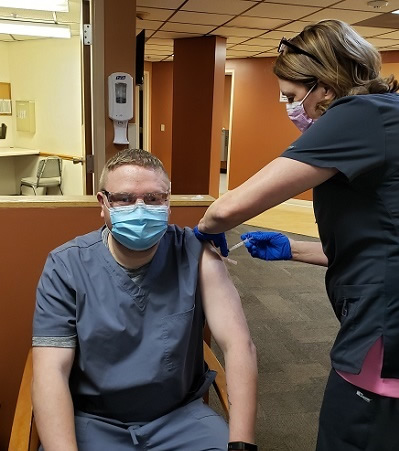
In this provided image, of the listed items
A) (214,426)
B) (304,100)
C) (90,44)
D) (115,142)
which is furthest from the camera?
(115,142)

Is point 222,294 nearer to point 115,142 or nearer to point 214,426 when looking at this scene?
point 214,426

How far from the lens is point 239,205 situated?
102cm

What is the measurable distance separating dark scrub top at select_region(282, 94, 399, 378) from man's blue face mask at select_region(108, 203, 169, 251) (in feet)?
1.39

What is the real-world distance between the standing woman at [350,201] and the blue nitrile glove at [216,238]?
0.19 meters

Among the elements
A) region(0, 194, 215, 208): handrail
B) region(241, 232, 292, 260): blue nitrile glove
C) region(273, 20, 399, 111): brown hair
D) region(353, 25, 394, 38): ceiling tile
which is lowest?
region(241, 232, 292, 260): blue nitrile glove

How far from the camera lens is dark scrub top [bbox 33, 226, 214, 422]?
1.19 metres

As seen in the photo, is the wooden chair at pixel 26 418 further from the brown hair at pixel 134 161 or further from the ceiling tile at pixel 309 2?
the ceiling tile at pixel 309 2

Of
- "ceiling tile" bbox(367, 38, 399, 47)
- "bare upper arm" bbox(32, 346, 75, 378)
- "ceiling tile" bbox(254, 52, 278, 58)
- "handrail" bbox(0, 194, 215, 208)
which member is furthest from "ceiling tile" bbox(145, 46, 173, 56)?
"bare upper arm" bbox(32, 346, 75, 378)

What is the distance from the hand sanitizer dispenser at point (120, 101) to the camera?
2574mm

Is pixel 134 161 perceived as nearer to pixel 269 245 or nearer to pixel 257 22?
pixel 269 245

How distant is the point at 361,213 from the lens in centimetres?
97

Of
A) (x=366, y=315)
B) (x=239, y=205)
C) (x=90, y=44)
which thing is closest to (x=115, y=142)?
(x=90, y=44)

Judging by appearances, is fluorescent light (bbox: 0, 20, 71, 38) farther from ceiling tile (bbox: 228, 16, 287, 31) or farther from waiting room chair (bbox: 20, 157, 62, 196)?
ceiling tile (bbox: 228, 16, 287, 31)

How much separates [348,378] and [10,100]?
6877 mm
